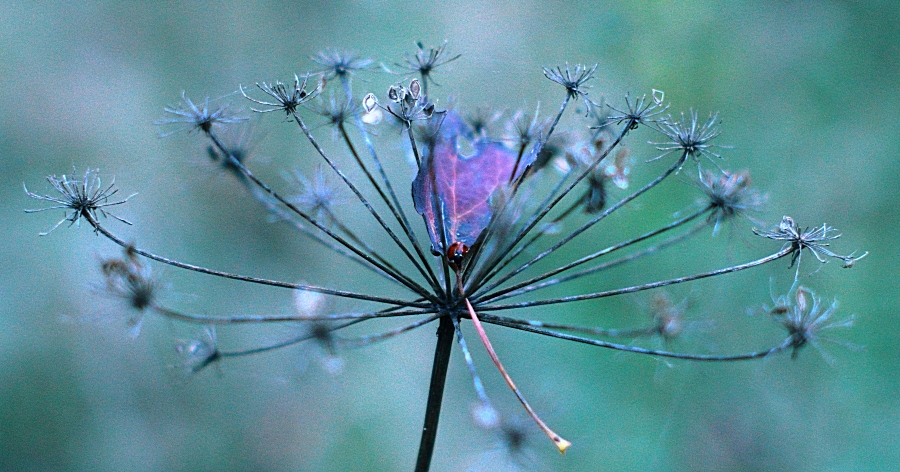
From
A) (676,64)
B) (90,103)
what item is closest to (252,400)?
(90,103)

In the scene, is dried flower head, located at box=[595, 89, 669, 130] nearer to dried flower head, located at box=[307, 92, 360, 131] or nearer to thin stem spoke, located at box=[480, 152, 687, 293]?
thin stem spoke, located at box=[480, 152, 687, 293]

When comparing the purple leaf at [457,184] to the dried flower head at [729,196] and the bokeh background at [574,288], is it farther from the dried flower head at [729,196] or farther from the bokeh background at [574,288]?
the bokeh background at [574,288]

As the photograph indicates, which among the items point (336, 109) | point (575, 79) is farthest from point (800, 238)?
point (336, 109)

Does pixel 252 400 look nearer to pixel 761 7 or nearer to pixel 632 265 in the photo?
pixel 632 265

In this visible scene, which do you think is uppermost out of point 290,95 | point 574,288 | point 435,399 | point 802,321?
point 574,288

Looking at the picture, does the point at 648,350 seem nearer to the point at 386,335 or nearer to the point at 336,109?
the point at 386,335

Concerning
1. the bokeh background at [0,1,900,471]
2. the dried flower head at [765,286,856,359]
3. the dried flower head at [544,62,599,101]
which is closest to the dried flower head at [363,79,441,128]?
the dried flower head at [544,62,599,101]
